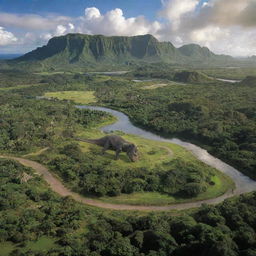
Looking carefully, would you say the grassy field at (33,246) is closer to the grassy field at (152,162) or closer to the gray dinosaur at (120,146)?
the grassy field at (152,162)

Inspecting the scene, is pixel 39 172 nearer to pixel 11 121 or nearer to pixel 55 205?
pixel 55 205

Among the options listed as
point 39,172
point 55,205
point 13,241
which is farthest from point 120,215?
point 39,172

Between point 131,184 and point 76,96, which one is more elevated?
point 131,184

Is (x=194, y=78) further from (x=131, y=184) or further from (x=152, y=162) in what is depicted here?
(x=131, y=184)

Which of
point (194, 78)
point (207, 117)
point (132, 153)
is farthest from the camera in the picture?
point (194, 78)

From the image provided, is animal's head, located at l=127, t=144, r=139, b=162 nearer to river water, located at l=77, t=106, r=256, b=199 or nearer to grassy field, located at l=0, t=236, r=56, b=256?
river water, located at l=77, t=106, r=256, b=199

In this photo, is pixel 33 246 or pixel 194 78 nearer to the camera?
pixel 33 246

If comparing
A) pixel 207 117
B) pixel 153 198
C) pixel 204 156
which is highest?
pixel 153 198

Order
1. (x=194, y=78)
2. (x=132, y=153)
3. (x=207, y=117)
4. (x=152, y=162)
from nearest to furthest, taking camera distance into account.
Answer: (x=132, y=153)
(x=152, y=162)
(x=207, y=117)
(x=194, y=78)

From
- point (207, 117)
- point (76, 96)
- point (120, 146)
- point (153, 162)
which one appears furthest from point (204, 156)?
point (76, 96)
